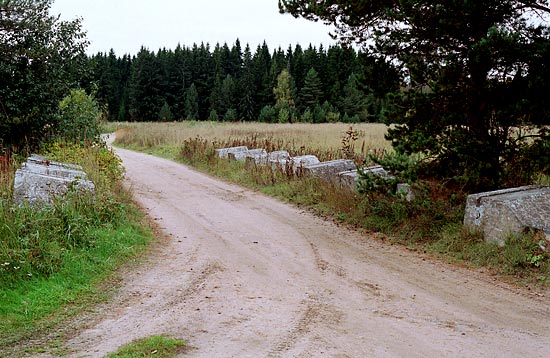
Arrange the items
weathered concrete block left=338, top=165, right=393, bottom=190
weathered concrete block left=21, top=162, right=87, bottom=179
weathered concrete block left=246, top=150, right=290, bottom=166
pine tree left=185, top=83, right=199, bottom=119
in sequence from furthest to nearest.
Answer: pine tree left=185, top=83, right=199, bottom=119, weathered concrete block left=246, top=150, right=290, bottom=166, weathered concrete block left=338, top=165, right=393, bottom=190, weathered concrete block left=21, top=162, right=87, bottom=179

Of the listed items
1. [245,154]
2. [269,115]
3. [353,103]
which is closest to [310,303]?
[245,154]

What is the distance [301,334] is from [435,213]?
4.77 meters

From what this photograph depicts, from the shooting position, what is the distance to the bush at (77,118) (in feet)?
43.7

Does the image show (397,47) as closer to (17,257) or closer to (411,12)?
(411,12)

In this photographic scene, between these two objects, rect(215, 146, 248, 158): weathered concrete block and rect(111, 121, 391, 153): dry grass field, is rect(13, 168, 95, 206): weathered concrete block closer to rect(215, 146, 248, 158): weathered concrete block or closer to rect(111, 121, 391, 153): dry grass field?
rect(215, 146, 248, 158): weathered concrete block

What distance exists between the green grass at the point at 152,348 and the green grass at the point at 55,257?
626 mm

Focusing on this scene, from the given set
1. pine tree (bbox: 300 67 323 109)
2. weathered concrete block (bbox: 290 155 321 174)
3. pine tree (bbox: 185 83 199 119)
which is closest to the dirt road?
weathered concrete block (bbox: 290 155 321 174)

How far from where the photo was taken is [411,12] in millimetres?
7906

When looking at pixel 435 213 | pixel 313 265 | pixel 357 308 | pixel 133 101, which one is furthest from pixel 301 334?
pixel 133 101

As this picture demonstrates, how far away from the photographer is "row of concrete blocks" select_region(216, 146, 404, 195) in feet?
37.2

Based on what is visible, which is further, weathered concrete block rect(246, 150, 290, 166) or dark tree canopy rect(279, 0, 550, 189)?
weathered concrete block rect(246, 150, 290, 166)

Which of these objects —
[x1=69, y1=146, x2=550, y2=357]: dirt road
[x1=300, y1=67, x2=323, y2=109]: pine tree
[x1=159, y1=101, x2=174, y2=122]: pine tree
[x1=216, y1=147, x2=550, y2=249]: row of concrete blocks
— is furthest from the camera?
[x1=159, y1=101, x2=174, y2=122]: pine tree

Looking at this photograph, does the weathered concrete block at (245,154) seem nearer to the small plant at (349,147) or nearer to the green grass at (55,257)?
the small plant at (349,147)

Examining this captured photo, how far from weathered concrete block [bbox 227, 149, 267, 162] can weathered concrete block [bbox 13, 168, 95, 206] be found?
8.88 metres
